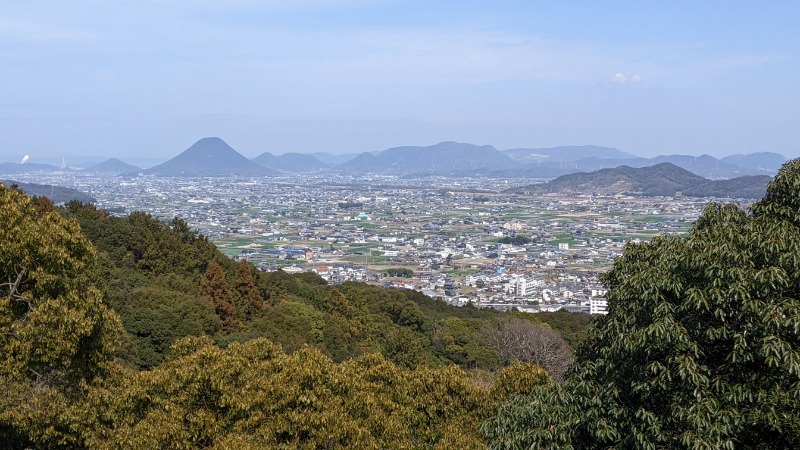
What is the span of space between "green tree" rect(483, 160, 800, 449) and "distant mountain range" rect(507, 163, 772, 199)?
88967 millimetres

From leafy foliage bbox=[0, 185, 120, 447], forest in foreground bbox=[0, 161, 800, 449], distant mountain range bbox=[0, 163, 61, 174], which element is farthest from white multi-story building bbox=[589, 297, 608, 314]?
distant mountain range bbox=[0, 163, 61, 174]

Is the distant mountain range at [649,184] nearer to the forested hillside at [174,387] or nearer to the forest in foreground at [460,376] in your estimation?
the forested hillside at [174,387]

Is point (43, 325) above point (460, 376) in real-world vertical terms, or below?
above

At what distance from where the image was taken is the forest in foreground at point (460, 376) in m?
4.36

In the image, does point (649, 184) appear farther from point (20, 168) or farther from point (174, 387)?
point (20, 168)

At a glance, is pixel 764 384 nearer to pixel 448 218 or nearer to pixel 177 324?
pixel 177 324

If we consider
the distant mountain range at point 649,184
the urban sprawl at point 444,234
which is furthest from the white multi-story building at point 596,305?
the distant mountain range at point 649,184

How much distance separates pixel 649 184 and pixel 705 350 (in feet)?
373

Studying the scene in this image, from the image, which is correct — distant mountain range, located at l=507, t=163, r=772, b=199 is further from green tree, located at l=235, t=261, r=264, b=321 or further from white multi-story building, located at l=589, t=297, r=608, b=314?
green tree, located at l=235, t=261, r=264, b=321

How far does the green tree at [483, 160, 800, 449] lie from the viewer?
4246mm

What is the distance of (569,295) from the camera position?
4116cm

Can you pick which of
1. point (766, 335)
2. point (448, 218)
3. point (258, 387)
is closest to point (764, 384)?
point (766, 335)

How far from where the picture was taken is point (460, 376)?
7418 millimetres

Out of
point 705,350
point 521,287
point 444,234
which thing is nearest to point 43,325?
point 705,350
